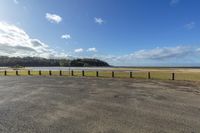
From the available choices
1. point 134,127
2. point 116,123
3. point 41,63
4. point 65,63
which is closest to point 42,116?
point 116,123

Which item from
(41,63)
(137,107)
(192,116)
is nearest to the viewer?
(192,116)

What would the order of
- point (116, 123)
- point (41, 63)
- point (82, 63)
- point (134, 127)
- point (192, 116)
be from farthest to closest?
point (41, 63) < point (82, 63) < point (192, 116) < point (116, 123) < point (134, 127)

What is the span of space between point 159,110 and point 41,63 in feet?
605

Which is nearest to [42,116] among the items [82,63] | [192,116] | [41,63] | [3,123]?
[3,123]

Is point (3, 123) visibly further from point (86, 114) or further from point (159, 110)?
point (159, 110)

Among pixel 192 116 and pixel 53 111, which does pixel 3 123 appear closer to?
pixel 53 111

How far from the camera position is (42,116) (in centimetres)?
621

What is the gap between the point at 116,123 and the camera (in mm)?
5434

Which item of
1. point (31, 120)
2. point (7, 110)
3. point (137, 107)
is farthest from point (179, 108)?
point (7, 110)

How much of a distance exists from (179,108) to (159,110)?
0.94m

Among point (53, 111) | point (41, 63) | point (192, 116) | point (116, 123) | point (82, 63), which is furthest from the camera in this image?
point (41, 63)

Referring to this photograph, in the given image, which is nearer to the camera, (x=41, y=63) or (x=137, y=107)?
(x=137, y=107)

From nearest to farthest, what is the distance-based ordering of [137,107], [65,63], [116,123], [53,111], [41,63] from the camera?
[116,123] < [53,111] < [137,107] < [65,63] < [41,63]

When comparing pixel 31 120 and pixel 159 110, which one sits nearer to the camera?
pixel 31 120
